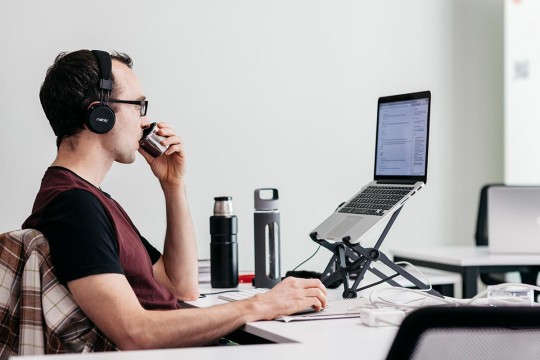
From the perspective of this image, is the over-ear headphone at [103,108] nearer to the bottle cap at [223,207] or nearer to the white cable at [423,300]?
the bottle cap at [223,207]

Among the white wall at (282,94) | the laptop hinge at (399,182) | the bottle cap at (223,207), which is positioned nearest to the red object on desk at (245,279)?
the bottle cap at (223,207)

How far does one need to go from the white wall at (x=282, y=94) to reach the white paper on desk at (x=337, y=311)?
204 centimetres

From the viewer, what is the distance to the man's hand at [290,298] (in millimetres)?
1782

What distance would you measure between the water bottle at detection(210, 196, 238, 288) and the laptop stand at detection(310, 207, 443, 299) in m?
0.28

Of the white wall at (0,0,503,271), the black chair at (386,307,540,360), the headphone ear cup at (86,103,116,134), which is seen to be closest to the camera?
the black chair at (386,307,540,360)

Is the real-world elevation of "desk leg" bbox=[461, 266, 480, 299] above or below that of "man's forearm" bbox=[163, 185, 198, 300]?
below

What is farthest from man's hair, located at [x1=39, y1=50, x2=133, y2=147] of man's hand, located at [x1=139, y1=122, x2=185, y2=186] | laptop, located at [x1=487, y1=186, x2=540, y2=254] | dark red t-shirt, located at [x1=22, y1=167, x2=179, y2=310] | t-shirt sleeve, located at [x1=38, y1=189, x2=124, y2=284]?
laptop, located at [x1=487, y1=186, x2=540, y2=254]

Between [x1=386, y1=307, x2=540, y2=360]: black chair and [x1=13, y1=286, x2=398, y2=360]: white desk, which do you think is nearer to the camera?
[x1=386, y1=307, x2=540, y2=360]: black chair

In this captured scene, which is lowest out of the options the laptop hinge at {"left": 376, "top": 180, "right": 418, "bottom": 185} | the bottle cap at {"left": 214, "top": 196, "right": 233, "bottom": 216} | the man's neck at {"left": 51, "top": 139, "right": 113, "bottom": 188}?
the bottle cap at {"left": 214, "top": 196, "right": 233, "bottom": 216}

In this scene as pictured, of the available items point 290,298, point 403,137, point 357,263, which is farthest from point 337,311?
point 403,137

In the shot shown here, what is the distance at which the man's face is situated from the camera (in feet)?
6.57

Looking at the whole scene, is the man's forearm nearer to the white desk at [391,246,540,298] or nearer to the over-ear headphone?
the over-ear headphone

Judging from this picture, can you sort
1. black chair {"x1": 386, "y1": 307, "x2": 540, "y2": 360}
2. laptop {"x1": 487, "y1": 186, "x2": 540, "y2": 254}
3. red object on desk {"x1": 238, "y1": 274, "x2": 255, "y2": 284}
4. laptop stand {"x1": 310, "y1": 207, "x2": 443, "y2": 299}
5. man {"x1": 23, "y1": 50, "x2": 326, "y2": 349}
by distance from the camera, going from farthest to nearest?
laptop {"x1": 487, "y1": 186, "x2": 540, "y2": 254} < red object on desk {"x1": 238, "y1": 274, "x2": 255, "y2": 284} < laptop stand {"x1": 310, "y1": 207, "x2": 443, "y2": 299} < man {"x1": 23, "y1": 50, "x2": 326, "y2": 349} < black chair {"x1": 386, "y1": 307, "x2": 540, "y2": 360}

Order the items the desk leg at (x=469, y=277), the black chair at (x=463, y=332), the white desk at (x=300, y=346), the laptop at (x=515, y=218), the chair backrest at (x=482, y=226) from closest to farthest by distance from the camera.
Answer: the black chair at (x=463, y=332)
the white desk at (x=300, y=346)
the desk leg at (x=469, y=277)
the laptop at (x=515, y=218)
the chair backrest at (x=482, y=226)
